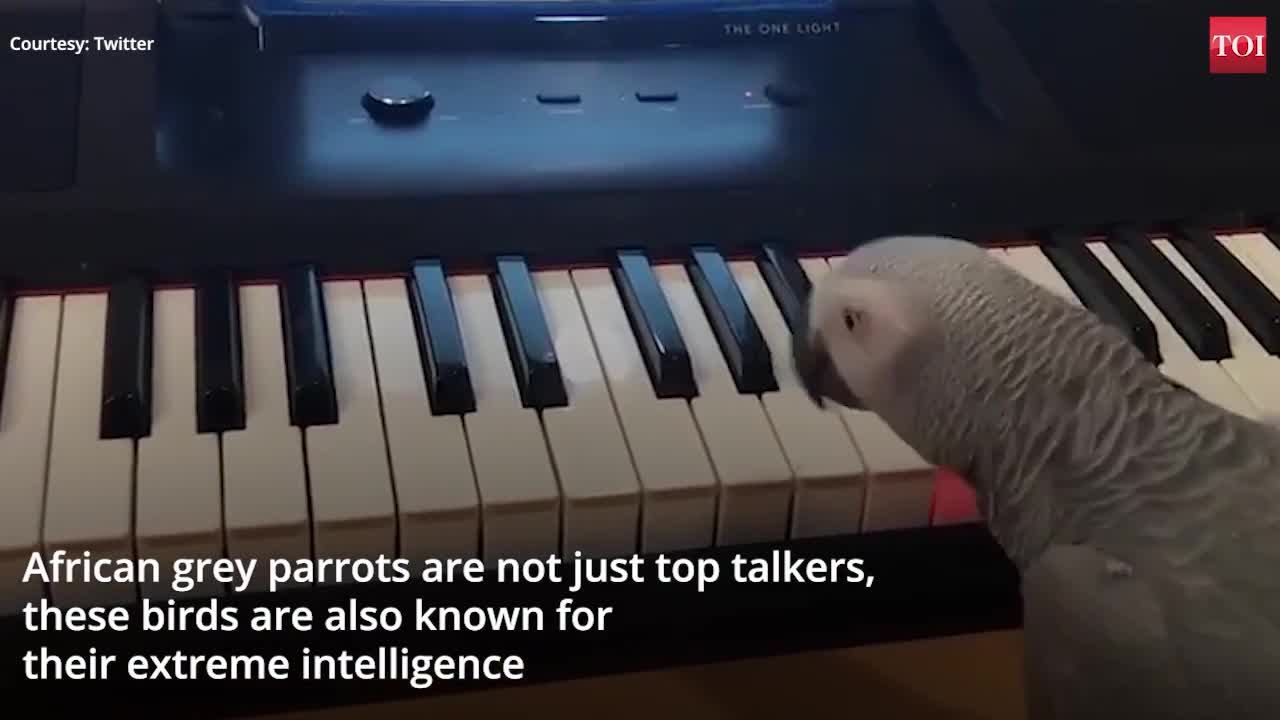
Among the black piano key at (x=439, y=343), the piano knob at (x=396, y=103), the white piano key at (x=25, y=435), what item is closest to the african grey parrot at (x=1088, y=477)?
the black piano key at (x=439, y=343)

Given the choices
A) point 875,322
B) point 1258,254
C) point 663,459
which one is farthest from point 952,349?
point 1258,254

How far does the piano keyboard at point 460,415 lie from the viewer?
0.83 meters

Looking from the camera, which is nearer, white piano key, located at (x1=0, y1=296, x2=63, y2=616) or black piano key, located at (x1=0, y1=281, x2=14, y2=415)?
white piano key, located at (x1=0, y1=296, x2=63, y2=616)

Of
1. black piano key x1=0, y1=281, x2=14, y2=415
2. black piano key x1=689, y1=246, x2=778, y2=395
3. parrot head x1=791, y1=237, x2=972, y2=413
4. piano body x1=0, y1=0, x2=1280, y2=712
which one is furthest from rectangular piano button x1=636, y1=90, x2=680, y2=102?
black piano key x1=0, y1=281, x2=14, y2=415

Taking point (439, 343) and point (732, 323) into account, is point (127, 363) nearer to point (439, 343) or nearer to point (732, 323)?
point (439, 343)

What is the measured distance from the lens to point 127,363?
908 mm

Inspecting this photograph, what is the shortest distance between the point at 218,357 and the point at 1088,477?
489 millimetres

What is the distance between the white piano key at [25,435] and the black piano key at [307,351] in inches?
5.2

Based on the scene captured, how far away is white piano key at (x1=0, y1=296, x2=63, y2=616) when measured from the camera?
80 centimetres

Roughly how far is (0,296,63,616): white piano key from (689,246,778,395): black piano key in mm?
390

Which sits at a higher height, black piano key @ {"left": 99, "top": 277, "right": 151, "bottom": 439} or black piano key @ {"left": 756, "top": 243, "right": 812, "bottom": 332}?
black piano key @ {"left": 756, "top": 243, "right": 812, "bottom": 332}

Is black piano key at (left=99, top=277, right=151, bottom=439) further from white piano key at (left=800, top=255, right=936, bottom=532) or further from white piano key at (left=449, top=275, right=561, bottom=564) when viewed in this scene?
white piano key at (left=800, top=255, right=936, bottom=532)

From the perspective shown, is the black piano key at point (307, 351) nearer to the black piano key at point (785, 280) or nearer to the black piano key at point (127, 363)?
the black piano key at point (127, 363)

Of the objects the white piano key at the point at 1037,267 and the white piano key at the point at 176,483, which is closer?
the white piano key at the point at 176,483
